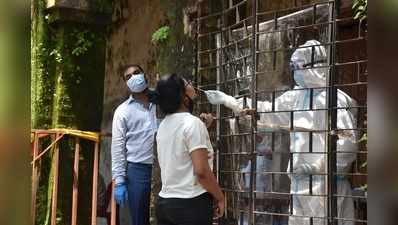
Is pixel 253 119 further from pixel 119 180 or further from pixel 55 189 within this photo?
pixel 55 189

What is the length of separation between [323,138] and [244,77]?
820mm

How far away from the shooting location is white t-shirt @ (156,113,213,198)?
352 centimetres

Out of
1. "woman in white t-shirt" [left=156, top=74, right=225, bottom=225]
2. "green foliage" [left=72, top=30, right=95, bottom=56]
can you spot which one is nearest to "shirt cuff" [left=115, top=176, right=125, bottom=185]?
"woman in white t-shirt" [left=156, top=74, right=225, bottom=225]

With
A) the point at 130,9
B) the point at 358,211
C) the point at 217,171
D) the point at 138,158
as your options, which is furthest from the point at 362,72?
the point at 130,9

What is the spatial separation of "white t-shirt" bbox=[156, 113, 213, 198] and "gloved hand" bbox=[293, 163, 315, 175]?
28.1 inches

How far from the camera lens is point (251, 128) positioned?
4223mm

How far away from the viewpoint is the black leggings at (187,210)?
354cm

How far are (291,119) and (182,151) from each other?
0.85 metres

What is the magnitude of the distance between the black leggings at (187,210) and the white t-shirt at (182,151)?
0.04 metres

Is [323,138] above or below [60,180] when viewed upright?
above
